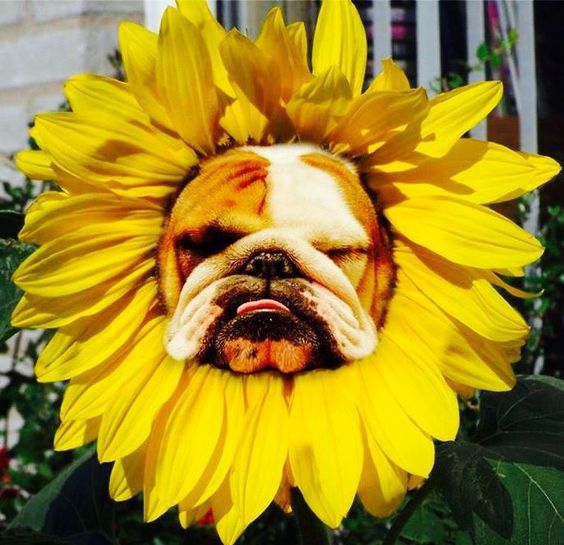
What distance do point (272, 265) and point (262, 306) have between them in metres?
0.03

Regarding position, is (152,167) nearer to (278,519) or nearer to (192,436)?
(192,436)

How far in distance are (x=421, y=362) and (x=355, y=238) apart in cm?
8

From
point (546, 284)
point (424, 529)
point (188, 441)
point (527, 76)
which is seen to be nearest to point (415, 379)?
point (188, 441)

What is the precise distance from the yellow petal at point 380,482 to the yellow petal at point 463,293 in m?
0.09

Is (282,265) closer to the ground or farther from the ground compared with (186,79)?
→ closer to the ground

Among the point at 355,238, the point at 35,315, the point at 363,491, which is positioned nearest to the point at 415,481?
A: the point at 363,491

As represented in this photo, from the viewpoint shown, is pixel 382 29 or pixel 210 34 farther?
pixel 382 29

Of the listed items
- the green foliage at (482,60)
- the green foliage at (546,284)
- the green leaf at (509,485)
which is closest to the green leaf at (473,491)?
the green leaf at (509,485)

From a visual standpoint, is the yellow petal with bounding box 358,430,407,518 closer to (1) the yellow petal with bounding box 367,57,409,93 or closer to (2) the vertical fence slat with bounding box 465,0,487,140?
(1) the yellow petal with bounding box 367,57,409,93

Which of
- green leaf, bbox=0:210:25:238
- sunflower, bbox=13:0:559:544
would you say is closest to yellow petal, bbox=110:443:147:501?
sunflower, bbox=13:0:559:544

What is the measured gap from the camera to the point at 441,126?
1.64ft

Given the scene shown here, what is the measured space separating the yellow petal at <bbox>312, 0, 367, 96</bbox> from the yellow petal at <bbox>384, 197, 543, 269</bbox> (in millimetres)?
91

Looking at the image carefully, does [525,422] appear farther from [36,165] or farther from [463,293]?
[36,165]

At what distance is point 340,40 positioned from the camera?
517 millimetres
